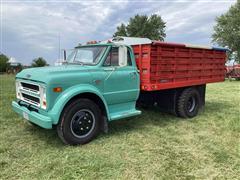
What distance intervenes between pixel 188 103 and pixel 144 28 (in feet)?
137

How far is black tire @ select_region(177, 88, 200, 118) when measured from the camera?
21.6ft

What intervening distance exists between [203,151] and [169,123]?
6.30ft

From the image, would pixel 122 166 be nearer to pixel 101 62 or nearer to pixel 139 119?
pixel 101 62

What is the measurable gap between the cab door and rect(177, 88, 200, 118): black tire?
1.81 metres

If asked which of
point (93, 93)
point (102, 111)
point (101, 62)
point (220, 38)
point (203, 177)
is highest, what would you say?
point (220, 38)

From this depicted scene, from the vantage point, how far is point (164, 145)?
4.59 metres

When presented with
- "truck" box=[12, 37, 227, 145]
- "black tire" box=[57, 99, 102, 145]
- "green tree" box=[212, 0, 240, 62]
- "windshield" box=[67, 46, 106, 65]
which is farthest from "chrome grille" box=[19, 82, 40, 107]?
"green tree" box=[212, 0, 240, 62]

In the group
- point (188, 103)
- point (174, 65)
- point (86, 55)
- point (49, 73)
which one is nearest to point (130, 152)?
point (49, 73)

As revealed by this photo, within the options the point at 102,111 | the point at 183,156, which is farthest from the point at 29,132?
the point at 183,156

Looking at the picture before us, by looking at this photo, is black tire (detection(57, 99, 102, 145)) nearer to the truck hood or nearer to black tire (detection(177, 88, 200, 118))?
the truck hood

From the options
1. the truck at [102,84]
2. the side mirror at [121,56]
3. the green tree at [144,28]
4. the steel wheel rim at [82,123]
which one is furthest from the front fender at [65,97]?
the green tree at [144,28]

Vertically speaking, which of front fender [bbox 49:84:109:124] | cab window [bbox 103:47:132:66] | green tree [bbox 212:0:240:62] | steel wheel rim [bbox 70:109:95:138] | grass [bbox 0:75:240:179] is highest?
green tree [bbox 212:0:240:62]

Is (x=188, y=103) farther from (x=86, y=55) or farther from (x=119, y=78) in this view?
(x=86, y=55)

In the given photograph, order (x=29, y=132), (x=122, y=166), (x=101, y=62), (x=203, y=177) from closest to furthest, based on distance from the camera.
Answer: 1. (x=203, y=177)
2. (x=122, y=166)
3. (x=101, y=62)
4. (x=29, y=132)
